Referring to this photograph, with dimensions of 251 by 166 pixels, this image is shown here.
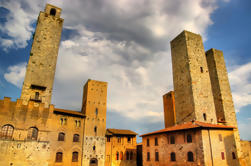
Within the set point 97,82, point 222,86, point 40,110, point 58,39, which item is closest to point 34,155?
point 40,110

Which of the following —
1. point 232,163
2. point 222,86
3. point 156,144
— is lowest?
point 232,163

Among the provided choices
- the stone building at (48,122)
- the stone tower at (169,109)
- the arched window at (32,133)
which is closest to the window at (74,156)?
the stone building at (48,122)

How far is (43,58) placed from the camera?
3197 cm

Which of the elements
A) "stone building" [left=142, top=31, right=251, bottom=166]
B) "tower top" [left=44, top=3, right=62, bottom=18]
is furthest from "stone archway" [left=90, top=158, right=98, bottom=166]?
"tower top" [left=44, top=3, right=62, bottom=18]

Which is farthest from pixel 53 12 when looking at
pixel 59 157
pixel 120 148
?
pixel 120 148

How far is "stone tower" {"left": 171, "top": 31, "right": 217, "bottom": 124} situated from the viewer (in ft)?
99.6

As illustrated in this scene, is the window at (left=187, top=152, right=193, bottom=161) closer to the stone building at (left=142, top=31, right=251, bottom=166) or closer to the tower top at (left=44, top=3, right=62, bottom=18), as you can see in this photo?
the stone building at (left=142, top=31, right=251, bottom=166)

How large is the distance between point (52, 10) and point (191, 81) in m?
30.4

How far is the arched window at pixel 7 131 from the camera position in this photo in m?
24.0

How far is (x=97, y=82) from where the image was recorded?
36594 millimetres

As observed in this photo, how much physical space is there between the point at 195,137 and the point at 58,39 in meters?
29.0

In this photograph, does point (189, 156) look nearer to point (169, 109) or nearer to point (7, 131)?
→ point (169, 109)

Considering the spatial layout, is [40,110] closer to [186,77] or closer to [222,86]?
[186,77]

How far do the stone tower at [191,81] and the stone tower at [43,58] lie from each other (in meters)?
22.8
